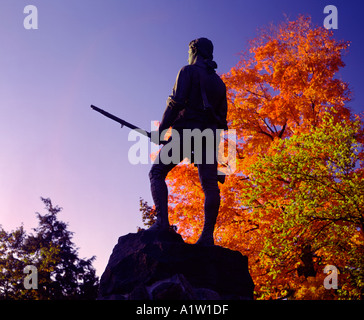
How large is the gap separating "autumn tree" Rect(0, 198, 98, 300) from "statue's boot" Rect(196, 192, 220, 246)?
18605 millimetres

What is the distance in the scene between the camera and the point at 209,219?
5.35 m

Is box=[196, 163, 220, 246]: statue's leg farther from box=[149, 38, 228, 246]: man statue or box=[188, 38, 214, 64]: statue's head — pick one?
box=[188, 38, 214, 64]: statue's head

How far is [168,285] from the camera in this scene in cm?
426

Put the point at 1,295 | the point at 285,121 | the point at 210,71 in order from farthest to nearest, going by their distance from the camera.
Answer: the point at 1,295
the point at 285,121
the point at 210,71

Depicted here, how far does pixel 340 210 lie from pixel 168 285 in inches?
271

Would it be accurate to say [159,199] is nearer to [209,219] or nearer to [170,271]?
[209,219]

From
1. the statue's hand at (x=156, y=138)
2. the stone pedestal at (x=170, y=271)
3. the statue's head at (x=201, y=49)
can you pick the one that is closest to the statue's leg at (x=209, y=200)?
the stone pedestal at (x=170, y=271)

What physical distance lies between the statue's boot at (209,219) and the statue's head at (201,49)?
7.15ft

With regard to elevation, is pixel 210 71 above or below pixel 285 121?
below

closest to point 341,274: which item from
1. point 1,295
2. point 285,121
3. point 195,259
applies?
point 285,121

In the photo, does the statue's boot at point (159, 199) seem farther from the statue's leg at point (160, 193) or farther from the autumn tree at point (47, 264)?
the autumn tree at point (47, 264)

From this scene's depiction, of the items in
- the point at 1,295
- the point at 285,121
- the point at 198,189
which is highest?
the point at 285,121

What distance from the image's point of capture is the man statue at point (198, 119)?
5.34 m
